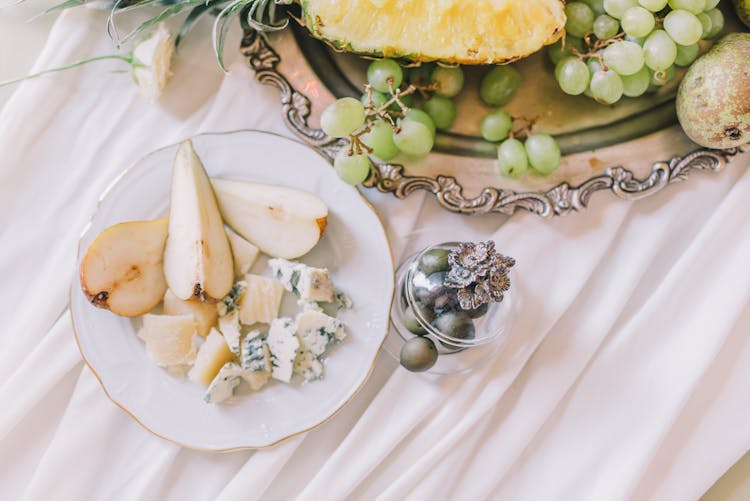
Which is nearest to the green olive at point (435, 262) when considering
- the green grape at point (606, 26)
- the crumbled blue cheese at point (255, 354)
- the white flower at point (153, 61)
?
the crumbled blue cheese at point (255, 354)

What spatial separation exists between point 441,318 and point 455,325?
2 cm

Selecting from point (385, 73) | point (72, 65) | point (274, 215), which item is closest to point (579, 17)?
point (385, 73)

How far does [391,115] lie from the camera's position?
873 millimetres

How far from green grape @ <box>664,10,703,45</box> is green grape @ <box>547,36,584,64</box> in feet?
0.35

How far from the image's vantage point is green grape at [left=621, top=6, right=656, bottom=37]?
0.81 meters

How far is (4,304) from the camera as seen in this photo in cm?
93

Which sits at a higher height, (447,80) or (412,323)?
(447,80)

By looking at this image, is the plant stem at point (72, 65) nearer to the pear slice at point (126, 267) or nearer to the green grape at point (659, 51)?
the pear slice at point (126, 267)

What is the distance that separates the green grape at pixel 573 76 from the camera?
0.82 m

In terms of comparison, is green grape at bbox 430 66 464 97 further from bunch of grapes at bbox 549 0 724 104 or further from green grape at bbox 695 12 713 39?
green grape at bbox 695 12 713 39

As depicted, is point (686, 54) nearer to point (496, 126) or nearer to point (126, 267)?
point (496, 126)

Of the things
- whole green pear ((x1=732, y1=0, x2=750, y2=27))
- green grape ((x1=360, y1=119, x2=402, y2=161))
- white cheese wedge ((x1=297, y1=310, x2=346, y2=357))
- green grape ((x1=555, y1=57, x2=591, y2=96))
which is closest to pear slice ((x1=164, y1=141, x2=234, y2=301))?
white cheese wedge ((x1=297, y1=310, x2=346, y2=357))

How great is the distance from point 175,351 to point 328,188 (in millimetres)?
286

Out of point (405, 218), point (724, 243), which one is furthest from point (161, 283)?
point (724, 243)
